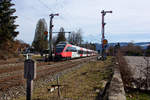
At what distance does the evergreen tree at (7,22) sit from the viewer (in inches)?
1303

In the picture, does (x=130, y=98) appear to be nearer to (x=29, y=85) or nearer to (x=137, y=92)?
(x=137, y=92)

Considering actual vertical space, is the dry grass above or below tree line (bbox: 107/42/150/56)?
below

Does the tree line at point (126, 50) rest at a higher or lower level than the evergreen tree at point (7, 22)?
lower

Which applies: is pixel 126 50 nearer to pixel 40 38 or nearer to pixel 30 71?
pixel 30 71

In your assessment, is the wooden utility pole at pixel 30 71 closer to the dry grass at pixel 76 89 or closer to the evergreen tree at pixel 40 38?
the dry grass at pixel 76 89

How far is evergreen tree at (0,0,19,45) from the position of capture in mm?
33088

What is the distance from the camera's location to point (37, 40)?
235ft

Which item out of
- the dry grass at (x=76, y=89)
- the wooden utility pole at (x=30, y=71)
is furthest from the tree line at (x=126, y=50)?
the wooden utility pole at (x=30, y=71)

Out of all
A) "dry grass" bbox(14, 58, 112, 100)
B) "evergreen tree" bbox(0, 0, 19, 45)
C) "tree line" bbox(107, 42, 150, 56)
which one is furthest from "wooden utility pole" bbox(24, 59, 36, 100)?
"evergreen tree" bbox(0, 0, 19, 45)

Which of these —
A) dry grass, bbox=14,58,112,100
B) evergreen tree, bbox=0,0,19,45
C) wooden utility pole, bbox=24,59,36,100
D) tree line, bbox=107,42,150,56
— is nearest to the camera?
wooden utility pole, bbox=24,59,36,100

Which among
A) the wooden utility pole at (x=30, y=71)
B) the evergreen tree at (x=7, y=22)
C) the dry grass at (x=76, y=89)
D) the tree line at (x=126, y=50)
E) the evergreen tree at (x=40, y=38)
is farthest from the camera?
the evergreen tree at (x=40, y=38)

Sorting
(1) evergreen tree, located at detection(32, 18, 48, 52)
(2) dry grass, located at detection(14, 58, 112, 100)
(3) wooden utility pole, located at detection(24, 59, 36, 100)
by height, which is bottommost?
(2) dry grass, located at detection(14, 58, 112, 100)

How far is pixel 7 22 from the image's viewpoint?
3434 centimetres

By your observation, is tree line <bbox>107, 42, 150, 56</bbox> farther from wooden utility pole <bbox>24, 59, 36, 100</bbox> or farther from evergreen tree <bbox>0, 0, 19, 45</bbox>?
evergreen tree <bbox>0, 0, 19, 45</bbox>
